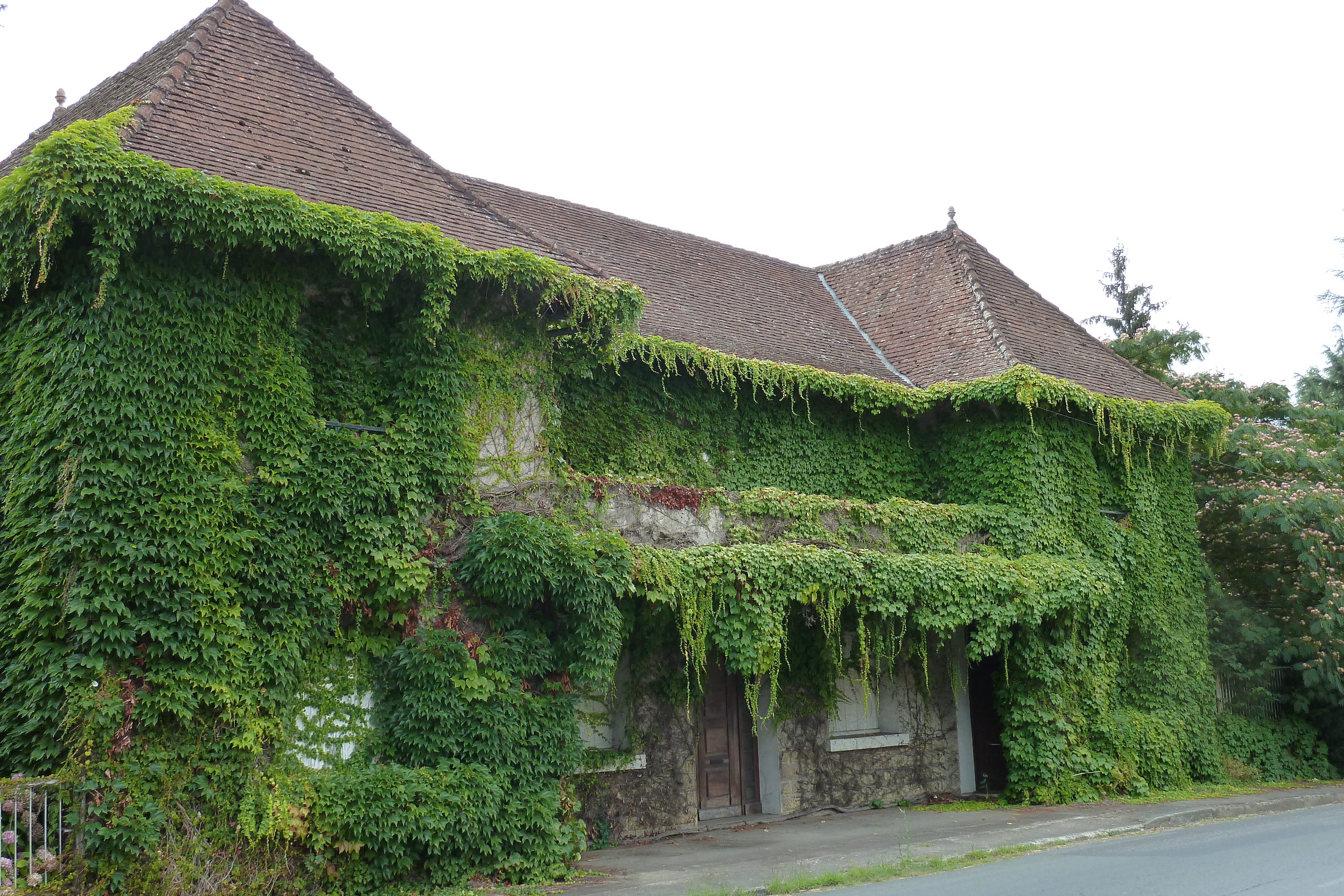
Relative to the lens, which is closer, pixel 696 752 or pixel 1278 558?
pixel 696 752

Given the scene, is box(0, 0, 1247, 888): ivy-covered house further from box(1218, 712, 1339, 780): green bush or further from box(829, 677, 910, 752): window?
box(1218, 712, 1339, 780): green bush

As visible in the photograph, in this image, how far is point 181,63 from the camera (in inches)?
453

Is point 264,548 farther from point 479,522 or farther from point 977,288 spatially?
point 977,288

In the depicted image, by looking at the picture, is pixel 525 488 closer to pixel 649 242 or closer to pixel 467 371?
pixel 467 371

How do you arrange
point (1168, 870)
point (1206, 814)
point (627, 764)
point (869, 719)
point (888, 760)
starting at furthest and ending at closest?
point (869, 719), point (888, 760), point (1206, 814), point (627, 764), point (1168, 870)

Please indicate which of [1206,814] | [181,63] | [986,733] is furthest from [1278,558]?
[181,63]

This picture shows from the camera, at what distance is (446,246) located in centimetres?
1075

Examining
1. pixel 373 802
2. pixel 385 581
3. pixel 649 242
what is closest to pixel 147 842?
pixel 373 802

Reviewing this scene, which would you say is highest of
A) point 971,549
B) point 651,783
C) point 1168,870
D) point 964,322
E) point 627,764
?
point 964,322

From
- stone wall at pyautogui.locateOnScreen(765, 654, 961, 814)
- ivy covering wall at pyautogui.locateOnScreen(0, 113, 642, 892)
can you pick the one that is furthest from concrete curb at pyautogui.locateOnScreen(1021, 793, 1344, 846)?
ivy covering wall at pyautogui.locateOnScreen(0, 113, 642, 892)

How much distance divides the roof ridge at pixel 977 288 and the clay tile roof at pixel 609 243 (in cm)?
4

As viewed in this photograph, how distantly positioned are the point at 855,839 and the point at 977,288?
10232 mm

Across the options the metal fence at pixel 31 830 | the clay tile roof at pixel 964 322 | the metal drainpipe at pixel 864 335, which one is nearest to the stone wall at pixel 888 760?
the metal drainpipe at pixel 864 335

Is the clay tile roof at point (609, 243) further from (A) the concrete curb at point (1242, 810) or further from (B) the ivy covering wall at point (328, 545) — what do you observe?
(A) the concrete curb at point (1242, 810)
